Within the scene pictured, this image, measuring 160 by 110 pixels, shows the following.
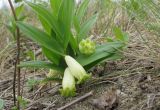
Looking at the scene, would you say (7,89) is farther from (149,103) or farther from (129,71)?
(149,103)

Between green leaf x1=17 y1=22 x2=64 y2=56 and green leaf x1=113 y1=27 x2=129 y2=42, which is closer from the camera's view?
green leaf x1=17 y1=22 x2=64 y2=56

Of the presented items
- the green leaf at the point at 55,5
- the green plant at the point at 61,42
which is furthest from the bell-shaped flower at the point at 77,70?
the green leaf at the point at 55,5

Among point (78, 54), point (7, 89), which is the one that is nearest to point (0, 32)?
point (7, 89)

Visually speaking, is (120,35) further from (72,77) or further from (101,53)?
(72,77)

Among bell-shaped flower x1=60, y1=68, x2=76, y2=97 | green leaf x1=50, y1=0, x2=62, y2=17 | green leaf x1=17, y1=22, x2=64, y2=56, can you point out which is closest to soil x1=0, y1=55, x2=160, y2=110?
bell-shaped flower x1=60, y1=68, x2=76, y2=97

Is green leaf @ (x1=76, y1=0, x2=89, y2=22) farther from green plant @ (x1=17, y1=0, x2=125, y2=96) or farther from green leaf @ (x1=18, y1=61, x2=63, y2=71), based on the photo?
green leaf @ (x1=18, y1=61, x2=63, y2=71)

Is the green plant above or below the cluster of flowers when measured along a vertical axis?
above
